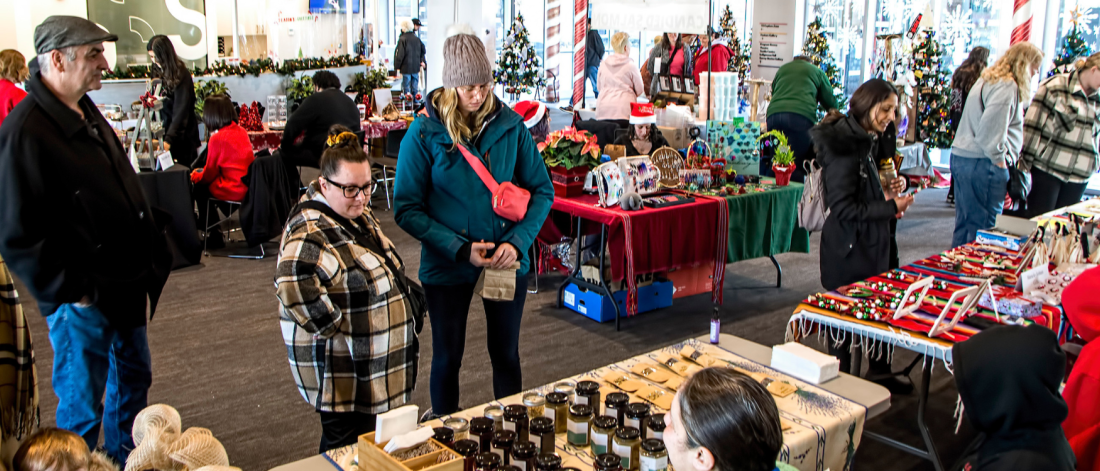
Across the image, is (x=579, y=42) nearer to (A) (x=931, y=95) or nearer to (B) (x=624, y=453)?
(A) (x=931, y=95)

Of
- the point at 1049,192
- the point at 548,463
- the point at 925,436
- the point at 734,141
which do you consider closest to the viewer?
the point at 548,463

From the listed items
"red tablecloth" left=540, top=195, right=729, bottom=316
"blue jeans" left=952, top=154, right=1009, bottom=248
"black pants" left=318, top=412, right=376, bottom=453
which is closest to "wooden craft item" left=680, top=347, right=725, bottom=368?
"black pants" left=318, top=412, right=376, bottom=453

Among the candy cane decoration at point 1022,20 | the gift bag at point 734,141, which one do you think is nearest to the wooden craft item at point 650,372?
the gift bag at point 734,141

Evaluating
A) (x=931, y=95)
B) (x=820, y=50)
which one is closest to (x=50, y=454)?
(x=931, y=95)

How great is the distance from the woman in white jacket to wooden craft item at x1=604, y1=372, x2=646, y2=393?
5453 mm

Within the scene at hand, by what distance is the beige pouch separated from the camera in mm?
2697

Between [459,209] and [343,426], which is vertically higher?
[459,209]

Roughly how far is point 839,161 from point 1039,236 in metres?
0.92

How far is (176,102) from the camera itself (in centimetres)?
624

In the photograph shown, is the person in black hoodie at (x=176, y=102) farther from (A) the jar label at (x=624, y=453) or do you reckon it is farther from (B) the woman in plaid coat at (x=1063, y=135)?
(B) the woman in plaid coat at (x=1063, y=135)

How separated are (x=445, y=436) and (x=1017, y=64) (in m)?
4.66

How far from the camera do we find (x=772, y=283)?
5434mm

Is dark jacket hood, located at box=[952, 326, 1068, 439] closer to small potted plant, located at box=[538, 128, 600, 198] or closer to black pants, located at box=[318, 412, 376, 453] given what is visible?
black pants, located at box=[318, 412, 376, 453]

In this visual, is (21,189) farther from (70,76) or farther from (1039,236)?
(1039,236)
